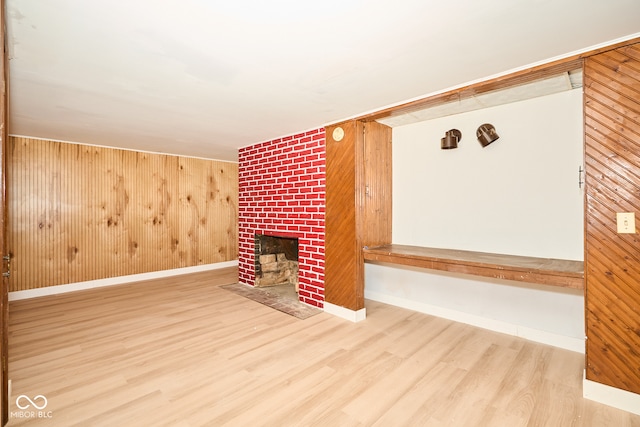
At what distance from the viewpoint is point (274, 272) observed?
484 centimetres

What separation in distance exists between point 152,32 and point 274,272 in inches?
148

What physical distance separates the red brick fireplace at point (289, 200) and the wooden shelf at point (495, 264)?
2.69 ft

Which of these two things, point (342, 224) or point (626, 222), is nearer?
point (626, 222)

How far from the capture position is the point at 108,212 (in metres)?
4.87

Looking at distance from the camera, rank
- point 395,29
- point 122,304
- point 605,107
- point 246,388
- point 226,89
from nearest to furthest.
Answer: point 395,29 → point 605,107 → point 246,388 → point 226,89 → point 122,304

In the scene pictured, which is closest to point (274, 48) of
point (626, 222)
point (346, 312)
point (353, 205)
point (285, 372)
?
point (353, 205)

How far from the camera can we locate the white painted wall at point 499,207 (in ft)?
8.53

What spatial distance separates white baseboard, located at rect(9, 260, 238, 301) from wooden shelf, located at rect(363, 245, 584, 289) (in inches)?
158

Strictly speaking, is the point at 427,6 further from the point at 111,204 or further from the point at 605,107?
the point at 111,204

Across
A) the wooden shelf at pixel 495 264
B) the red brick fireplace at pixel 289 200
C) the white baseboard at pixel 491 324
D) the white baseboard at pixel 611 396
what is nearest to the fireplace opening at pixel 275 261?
the red brick fireplace at pixel 289 200

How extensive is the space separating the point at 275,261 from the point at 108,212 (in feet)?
9.55

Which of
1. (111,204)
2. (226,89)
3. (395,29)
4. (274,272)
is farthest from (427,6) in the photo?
(111,204)

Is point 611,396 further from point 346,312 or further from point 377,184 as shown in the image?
point 377,184

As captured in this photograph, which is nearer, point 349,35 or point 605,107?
point 349,35
